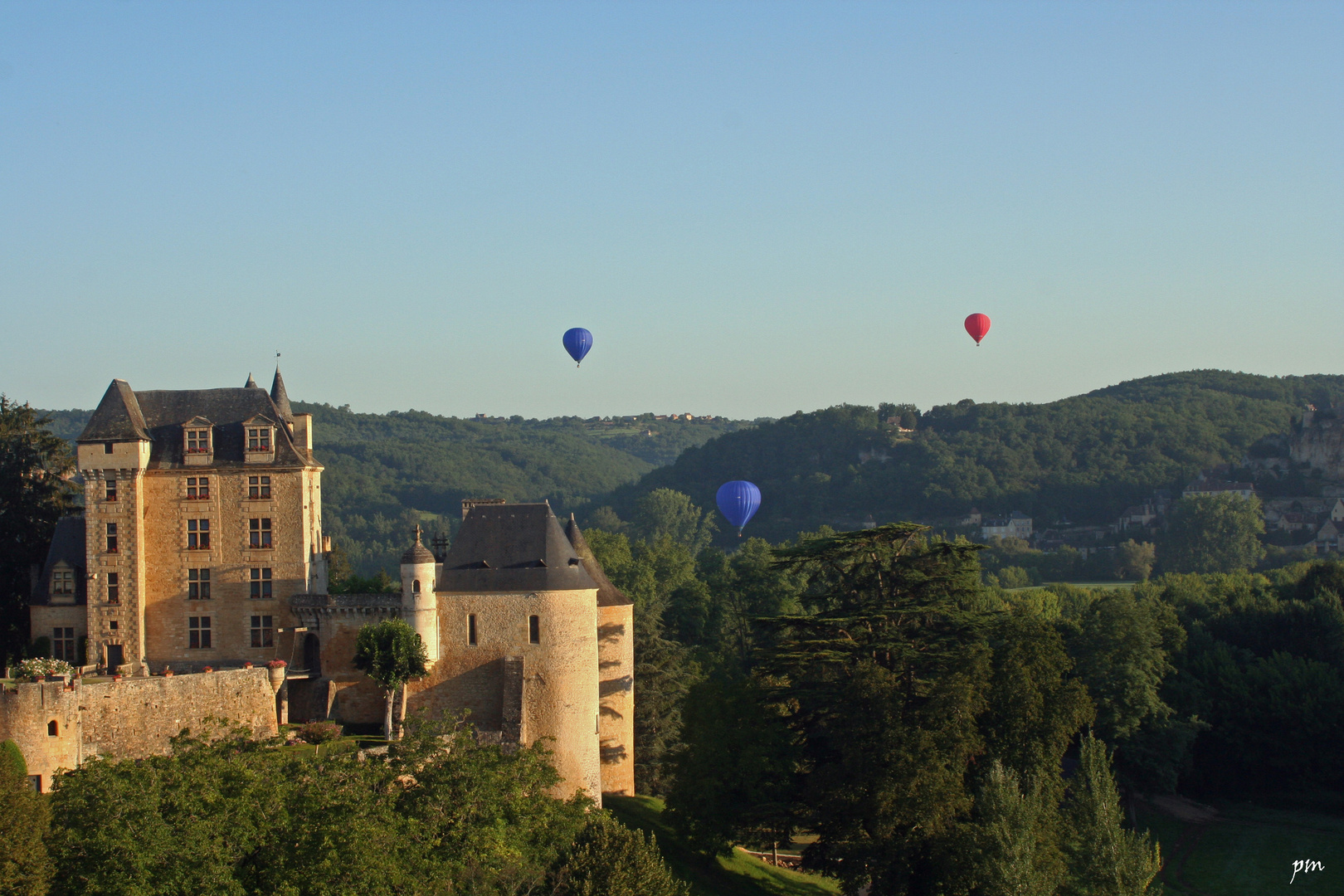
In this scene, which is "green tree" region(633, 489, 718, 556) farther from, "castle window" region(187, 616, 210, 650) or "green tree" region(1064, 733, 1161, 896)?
"green tree" region(1064, 733, 1161, 896)

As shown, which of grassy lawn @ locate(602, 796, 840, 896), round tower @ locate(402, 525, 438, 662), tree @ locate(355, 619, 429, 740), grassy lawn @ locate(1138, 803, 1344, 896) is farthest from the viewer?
grassy lawn @ locate(1138, 803, 1344, 896)

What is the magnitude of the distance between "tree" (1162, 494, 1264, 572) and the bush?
376 feet

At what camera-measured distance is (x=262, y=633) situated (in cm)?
4362

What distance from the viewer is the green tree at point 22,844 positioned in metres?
26.4

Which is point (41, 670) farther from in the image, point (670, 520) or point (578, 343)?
point (670, 520)

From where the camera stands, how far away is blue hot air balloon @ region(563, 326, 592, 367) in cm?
7481

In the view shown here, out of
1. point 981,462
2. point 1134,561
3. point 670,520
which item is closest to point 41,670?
point 670,520

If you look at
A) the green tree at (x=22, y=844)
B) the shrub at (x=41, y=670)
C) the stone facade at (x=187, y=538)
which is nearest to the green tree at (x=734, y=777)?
the stone facade at (x=187, y=538)

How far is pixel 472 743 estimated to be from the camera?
115 feet

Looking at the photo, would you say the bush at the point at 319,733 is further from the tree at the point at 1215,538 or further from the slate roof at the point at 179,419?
the tree at the point at 1215,538

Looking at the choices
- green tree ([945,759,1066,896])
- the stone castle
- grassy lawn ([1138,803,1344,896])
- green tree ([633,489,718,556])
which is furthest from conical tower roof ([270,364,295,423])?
green tree ([633,489,718,556])

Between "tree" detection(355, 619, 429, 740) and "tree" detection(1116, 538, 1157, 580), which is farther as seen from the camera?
"tree" detection(1116, 538, 1157, 580)

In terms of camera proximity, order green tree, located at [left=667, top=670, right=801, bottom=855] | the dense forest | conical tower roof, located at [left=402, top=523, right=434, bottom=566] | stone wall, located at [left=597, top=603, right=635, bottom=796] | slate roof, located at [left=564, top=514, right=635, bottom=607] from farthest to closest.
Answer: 1. the dense forest
2. stone wall, located at [left=597, top=603, right=635, bottom=796]
3. slate roof, located at [left=564, top=514, right=635, bottom=607]
4. green tree, located at [left=667, top=670, right=801, bottom=855]
5. conical tower roof, located at [left=402, top=523, right=434, bottom=566]

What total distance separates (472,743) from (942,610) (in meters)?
15.5
